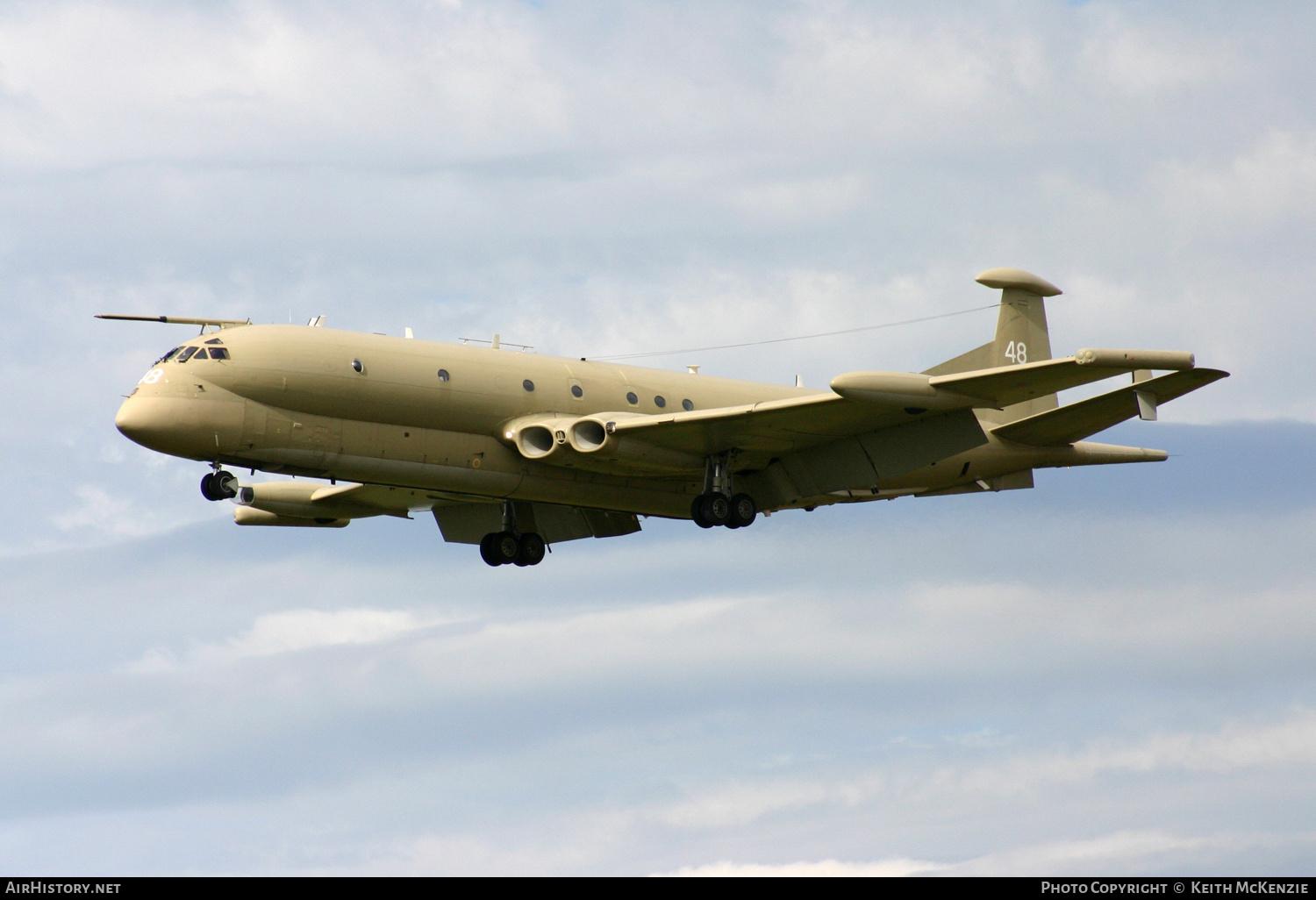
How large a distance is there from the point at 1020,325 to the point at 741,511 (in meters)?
9.07

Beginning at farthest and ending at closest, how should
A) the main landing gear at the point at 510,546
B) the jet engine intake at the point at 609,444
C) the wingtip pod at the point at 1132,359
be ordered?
the main landing gear at the point at 510,546, the jet engine intake at the point at 609,444, the wingtip pod at the point at 1132,359

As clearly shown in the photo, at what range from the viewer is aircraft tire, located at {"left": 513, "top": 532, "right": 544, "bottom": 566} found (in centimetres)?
3681

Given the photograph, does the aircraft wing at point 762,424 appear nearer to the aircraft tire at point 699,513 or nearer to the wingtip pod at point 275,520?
the aircraft tire at point 699,513

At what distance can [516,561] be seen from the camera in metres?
36.9

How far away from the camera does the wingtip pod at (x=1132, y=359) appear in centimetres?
2848

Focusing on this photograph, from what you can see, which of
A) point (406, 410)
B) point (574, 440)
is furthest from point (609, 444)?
point (406, 410)

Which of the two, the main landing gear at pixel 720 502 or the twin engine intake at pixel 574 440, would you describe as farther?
the main landing gear at pixel 720 502

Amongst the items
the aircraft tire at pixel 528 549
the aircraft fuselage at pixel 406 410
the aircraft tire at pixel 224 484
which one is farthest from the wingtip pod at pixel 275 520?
the aircraft tire at pixel 224 484

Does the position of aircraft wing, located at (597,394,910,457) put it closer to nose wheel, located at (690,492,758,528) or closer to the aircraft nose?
nose wheel, located at (690,492,758,528)

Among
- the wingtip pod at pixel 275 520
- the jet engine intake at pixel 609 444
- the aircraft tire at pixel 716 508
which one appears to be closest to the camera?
the jet engine intake at pixel 609 444

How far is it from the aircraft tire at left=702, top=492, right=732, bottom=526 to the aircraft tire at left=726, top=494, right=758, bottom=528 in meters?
0.11

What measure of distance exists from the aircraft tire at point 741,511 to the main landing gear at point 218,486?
372 inches

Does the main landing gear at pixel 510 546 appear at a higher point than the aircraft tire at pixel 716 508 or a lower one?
higher
